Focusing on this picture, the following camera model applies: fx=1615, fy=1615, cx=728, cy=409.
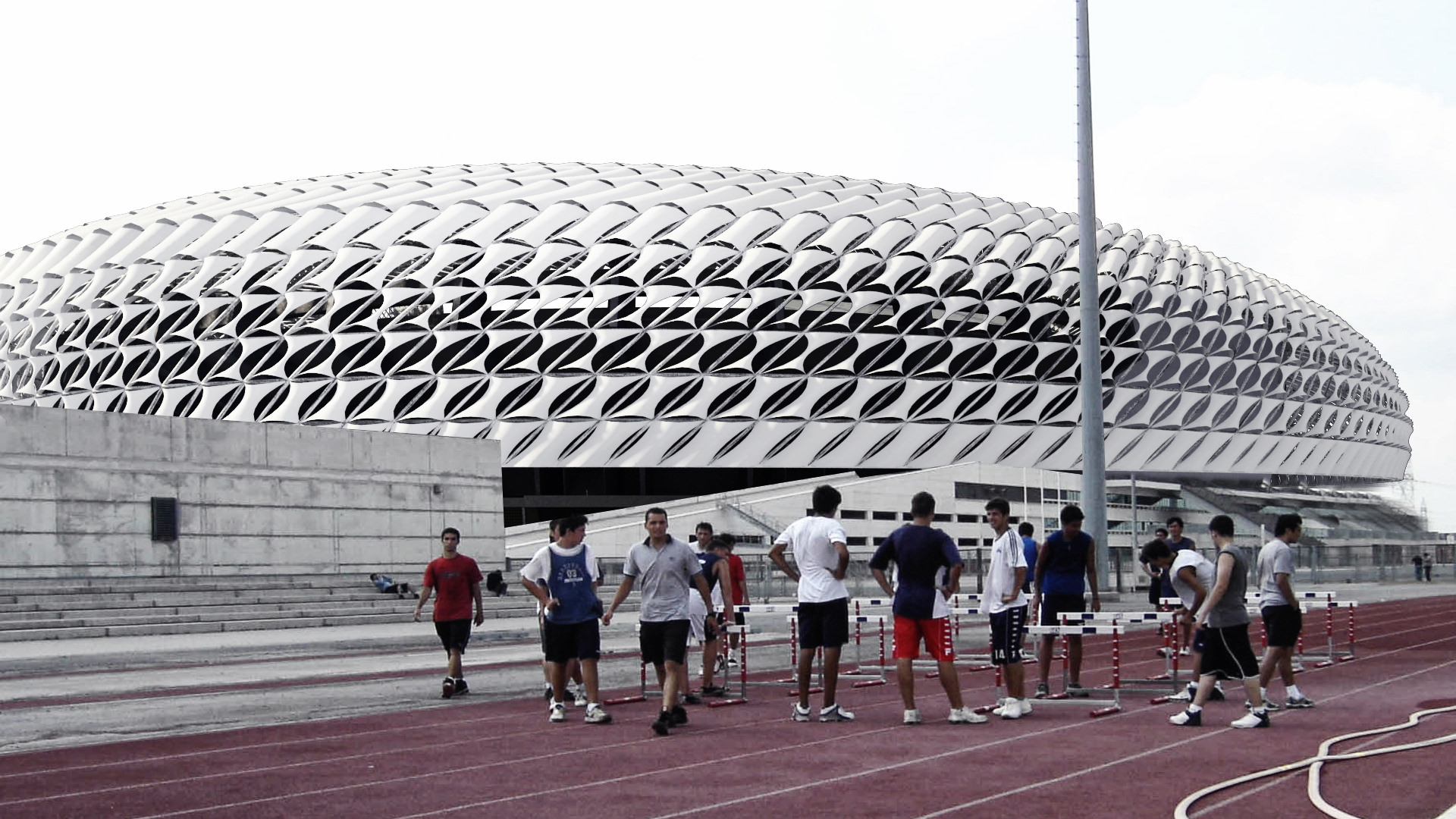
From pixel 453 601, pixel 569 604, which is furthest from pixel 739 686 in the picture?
pixel 569 604

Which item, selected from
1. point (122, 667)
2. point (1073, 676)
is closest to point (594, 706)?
point (1073, 676)

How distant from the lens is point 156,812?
26.8ft

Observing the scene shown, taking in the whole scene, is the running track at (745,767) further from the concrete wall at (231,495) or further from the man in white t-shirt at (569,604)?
the concrete wall at (231,495)

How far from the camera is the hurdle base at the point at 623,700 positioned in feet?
44.3

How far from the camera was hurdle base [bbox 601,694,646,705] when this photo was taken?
13508 mm

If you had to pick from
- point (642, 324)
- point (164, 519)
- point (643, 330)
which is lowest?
point (164, 519)

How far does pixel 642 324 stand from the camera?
50.5m

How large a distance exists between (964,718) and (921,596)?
95cm

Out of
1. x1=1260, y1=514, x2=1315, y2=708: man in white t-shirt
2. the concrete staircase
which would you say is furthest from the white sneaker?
the concrete staircase

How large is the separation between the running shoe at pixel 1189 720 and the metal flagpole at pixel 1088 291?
13.2 metres

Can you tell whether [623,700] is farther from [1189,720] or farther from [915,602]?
[1189,720]

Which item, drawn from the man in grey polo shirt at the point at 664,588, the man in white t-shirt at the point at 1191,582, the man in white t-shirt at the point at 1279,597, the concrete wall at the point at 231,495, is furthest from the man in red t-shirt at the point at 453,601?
the concrete wall at the point at 231,495

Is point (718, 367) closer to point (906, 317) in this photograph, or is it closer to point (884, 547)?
point (906, 317)

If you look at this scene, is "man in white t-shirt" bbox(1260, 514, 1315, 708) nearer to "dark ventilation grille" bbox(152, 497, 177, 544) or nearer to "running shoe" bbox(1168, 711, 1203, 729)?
"running shoe" bbox(1168, 711, 1203, 729)
